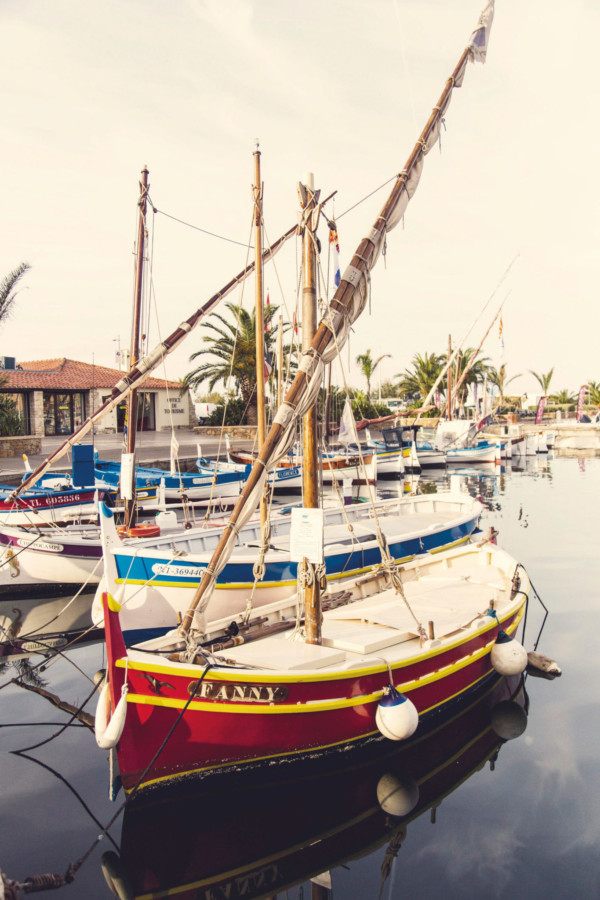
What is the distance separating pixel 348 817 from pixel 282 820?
78cm

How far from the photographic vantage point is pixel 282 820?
712cm

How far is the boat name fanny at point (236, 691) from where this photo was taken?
22.6 ft

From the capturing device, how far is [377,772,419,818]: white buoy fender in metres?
7.38

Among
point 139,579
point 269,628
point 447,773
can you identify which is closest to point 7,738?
point 139,579

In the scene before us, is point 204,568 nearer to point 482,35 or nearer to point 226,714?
point 226,714

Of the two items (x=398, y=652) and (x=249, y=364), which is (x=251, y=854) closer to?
(x=398, y=652)

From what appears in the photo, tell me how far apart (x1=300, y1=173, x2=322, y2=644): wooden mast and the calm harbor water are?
1.86m

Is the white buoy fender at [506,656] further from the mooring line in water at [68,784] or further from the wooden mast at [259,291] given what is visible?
the mooring line in water at [68,784]

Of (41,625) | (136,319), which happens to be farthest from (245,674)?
(136,319)

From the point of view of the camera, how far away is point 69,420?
164 ft

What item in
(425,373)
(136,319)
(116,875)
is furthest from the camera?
(425,373)

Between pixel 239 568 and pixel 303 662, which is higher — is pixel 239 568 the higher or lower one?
the higher one

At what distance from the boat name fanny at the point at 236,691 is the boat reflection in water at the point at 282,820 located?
1252 mm

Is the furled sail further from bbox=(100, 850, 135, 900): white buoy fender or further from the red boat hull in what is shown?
bbox=(100, 850, 135, 900): white buoy fender
